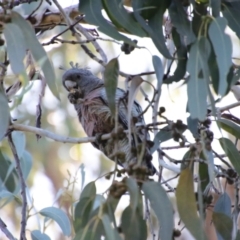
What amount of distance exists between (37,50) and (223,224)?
71 cm

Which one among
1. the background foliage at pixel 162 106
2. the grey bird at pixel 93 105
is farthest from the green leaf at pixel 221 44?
the grey bird at pixel 93 105

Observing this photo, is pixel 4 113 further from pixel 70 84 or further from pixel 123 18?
pixel 70 84

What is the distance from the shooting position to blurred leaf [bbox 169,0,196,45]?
5.12 ft

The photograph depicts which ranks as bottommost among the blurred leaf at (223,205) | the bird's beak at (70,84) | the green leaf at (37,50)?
the blurred leaf at (223,205)

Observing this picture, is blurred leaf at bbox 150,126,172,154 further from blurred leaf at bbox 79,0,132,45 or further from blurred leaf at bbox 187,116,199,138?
blurred leaf at bbox 79,0,132,45

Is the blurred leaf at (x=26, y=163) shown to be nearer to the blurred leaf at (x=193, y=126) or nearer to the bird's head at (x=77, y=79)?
the bird's head at (x=77, y=79)

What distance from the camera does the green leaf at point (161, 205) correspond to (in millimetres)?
1335

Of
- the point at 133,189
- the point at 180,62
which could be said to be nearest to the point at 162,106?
the point at 180,62

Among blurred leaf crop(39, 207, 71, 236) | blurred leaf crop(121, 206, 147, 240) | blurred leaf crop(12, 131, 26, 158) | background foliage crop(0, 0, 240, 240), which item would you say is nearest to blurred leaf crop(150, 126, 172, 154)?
background foliage crop(0, 0, 240, 240)

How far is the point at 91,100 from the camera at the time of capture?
2682mm

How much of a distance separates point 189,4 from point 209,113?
1.19ft

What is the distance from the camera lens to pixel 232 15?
162 centimetres

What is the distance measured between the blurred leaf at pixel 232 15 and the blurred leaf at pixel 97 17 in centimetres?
33

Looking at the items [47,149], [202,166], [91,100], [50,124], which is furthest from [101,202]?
[47,149]
